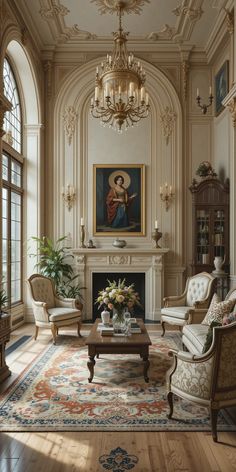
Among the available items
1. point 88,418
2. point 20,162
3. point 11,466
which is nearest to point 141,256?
point 20,162

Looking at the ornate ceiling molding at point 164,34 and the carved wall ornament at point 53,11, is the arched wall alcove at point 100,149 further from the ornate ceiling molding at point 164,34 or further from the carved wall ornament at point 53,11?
the carved wall ornament at point 53,11

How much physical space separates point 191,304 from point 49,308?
2.47 meters

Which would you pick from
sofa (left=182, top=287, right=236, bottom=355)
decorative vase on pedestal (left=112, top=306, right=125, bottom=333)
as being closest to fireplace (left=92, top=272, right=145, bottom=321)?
sofa (left=182, top=287, right=236, bottom=355)

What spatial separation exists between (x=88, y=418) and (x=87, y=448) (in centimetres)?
52

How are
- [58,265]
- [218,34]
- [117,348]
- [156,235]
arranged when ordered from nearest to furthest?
[117,348] → [218,34] → [58,265] → [156,235]

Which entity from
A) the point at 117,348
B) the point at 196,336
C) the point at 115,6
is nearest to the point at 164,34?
the point at 115,6

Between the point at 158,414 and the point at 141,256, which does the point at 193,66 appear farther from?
the point at 158,414

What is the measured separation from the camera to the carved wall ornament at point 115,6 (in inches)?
265

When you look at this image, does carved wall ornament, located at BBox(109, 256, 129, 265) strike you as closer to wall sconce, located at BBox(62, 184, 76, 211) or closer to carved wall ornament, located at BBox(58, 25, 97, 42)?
wall sconce, located at BBox(62, 184, 76, 211)

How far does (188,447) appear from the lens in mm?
3094

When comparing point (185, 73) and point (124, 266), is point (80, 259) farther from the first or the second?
point (185, 73)

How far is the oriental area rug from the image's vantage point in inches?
137

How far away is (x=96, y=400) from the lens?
158 inches

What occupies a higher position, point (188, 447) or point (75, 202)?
point (75, 202)
